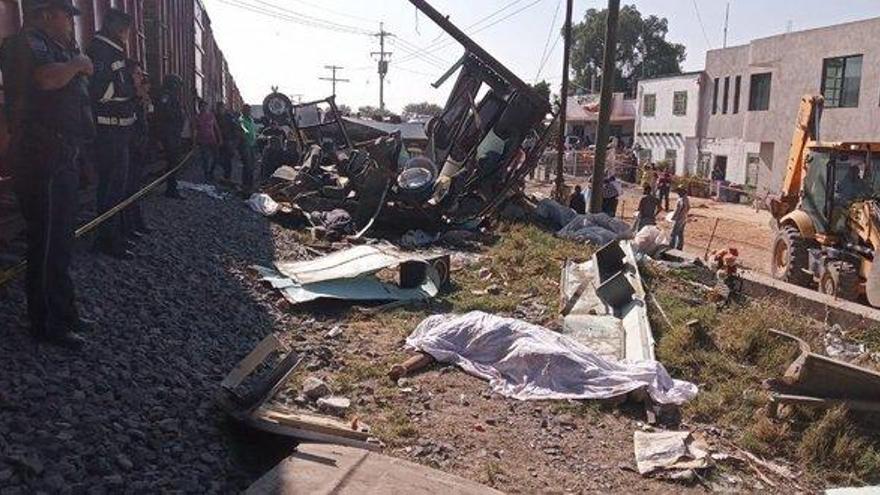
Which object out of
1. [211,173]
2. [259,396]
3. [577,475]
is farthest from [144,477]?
[211,173]

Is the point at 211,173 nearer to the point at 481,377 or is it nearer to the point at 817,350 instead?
the point at 481,377

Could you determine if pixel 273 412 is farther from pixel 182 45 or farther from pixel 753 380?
pixel 182 45

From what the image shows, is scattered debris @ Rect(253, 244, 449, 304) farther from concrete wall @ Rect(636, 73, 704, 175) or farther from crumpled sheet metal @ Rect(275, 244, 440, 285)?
concrete wall @ Rect(636, 73, 704, 175)

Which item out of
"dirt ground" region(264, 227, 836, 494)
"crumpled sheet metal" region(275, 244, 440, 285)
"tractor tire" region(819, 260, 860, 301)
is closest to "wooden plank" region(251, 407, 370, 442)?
"dirt ground" region(264, 227, 836, 494)

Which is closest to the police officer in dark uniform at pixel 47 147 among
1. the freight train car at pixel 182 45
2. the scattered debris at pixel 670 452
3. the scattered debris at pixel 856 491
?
the scattered debris at pixel 670 452

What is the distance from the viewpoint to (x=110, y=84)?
18.1 ft

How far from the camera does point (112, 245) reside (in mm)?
6070

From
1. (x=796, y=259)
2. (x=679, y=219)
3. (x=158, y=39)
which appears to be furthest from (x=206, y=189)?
(x=796, y=259)

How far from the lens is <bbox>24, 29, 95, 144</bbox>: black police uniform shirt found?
368 centimetres

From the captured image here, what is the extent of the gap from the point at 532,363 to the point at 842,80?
20.2 meters

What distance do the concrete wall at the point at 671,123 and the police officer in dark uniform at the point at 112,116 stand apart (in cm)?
2986

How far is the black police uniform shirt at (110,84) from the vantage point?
5.41 m

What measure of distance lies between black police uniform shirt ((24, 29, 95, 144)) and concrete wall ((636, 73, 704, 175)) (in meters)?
31.3

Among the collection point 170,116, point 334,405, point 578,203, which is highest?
point 170,116
